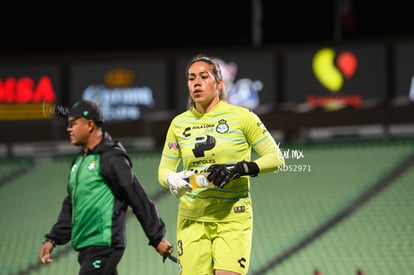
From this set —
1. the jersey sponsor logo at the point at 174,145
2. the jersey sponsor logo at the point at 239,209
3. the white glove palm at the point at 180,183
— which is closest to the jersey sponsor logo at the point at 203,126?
the jersey sponsor logo at the point at 174,145

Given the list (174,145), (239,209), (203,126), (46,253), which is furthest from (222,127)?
(46,253)

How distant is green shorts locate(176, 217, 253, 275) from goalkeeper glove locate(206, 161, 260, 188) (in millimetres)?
325

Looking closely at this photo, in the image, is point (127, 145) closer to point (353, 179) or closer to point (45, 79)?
point (45, 79)

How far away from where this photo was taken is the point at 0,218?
12.3 meters

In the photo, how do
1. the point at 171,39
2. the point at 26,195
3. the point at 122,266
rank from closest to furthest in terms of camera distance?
1. the point at 122,266
2. the point at 26,195
3. the point at 171,39

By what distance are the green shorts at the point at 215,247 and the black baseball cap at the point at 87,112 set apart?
1006 millimetres

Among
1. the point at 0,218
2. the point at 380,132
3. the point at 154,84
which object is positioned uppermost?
the point at 154,84

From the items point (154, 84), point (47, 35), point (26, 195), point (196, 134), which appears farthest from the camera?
point (47, 35)

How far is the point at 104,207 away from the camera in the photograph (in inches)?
176

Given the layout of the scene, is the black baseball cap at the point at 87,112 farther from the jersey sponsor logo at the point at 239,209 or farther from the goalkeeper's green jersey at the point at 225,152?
the jersey sponsor logo at the point at 239,209

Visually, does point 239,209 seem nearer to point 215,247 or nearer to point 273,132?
point 215,247

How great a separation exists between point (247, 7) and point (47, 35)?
4.90m

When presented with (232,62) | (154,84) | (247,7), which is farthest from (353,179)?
(247,7)

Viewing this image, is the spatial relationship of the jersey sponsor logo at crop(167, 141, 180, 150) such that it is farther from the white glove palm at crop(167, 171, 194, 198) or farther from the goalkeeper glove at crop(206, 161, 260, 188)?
the goalkeeper glove at crop(206, 161, 260, 188)
